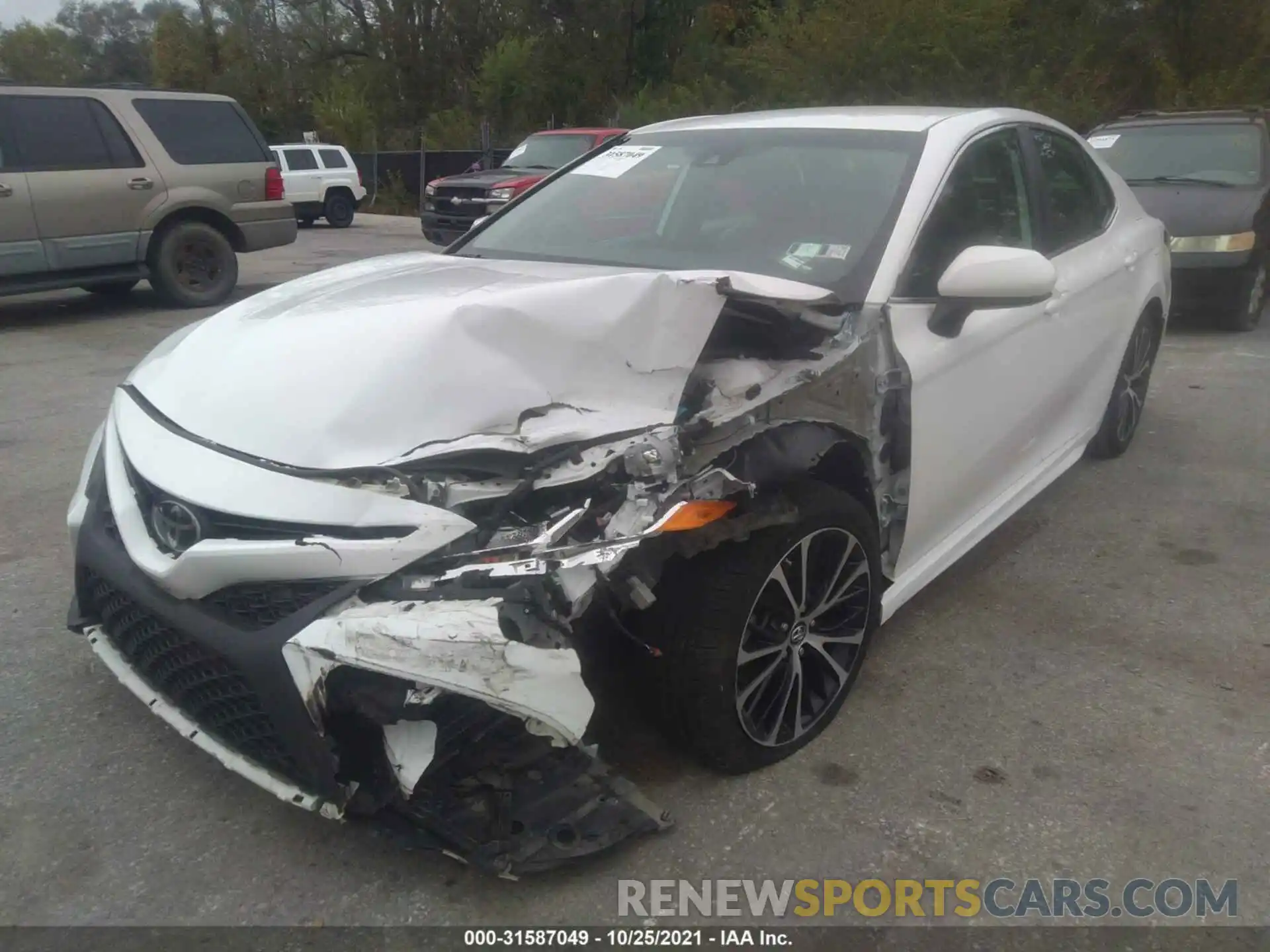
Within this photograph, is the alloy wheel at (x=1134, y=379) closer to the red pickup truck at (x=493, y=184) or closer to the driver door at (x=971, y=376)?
the driver door at (x=971, y=376)

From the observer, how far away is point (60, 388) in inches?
257

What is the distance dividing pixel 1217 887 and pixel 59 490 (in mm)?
4587

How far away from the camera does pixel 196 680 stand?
227cm

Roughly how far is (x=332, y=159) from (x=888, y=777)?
19.6 meters

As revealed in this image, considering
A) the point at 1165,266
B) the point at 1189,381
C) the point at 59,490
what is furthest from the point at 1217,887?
the point at 1189,381

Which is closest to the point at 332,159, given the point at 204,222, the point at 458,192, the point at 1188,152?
the point at 458,192

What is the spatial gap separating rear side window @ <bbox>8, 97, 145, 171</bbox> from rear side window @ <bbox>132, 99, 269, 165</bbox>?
1.17ft

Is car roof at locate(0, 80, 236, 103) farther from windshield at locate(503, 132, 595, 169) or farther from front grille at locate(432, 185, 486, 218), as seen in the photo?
windshield at locate(503, 132, 595, 169)

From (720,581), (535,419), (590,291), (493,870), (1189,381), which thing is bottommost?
(1189,381)

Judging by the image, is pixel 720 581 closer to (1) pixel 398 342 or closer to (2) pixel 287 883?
(1) pixel 398 342

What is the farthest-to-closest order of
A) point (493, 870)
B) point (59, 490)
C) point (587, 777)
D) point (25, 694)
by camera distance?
point (59, 490), point (25, 694), point (587, 777), point (493, 870)

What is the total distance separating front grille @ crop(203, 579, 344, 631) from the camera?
207 centimetres

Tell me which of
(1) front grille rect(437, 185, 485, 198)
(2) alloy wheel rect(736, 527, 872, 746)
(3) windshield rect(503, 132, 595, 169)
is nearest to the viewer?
(2) alloy wheel rect(736, 527, 872, 746)

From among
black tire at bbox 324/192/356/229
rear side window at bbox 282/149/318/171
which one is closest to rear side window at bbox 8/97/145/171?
rear side window at bbox 282/149/318/171
